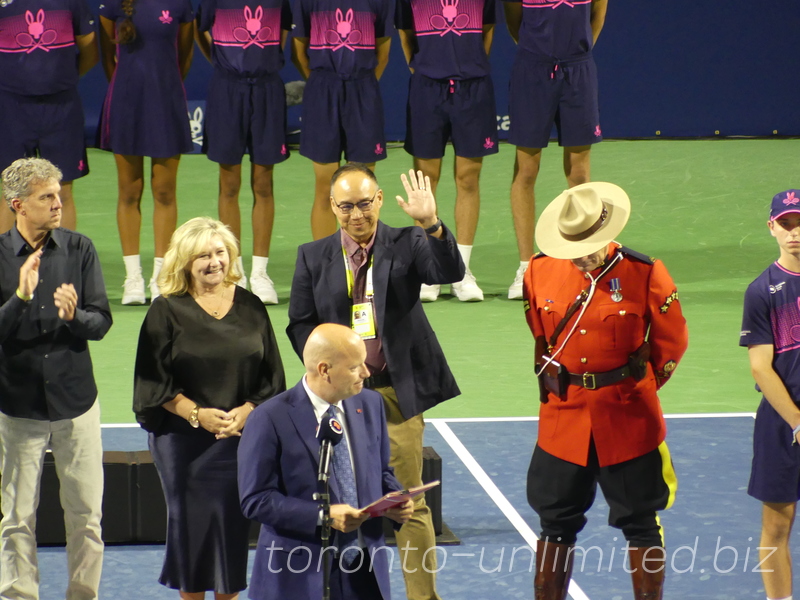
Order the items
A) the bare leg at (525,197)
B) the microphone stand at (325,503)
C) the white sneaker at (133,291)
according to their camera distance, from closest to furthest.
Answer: the microphone stand at (325,503)
the white sneaker at (133,291)
the bare leg at (525,197)

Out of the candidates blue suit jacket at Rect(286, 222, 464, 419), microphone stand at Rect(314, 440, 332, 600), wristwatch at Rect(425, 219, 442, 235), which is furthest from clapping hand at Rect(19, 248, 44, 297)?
microphone stand at Rect(314, 440, 332, 600)

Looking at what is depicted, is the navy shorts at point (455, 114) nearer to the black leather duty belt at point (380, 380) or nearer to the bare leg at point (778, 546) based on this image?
the black leather duty belt at point (380, 380)

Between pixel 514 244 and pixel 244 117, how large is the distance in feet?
13.1

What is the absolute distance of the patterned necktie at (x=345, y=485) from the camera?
14.0 feet

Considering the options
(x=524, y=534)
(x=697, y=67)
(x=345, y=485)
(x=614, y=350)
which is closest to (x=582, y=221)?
(x=614, y=350)

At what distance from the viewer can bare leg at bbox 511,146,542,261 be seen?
35.5 feet

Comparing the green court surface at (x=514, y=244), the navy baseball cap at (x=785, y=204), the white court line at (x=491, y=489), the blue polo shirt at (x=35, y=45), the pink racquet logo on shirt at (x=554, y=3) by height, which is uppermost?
the pink racquet logo on shirt at (x=554, y=3)

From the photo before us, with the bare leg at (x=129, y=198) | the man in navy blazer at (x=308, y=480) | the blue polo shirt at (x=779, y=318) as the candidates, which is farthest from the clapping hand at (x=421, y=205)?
the bare leg at (x=129, y=198)

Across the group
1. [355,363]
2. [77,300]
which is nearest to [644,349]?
[355,363]

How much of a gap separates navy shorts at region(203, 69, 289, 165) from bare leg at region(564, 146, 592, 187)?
2492 mm

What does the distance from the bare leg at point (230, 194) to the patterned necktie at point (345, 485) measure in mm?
6444

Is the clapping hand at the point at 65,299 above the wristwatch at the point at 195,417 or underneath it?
above

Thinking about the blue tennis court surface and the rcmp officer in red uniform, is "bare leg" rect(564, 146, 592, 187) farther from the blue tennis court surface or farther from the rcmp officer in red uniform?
the rcmp officer in red uniform

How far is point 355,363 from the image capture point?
4176 mm
